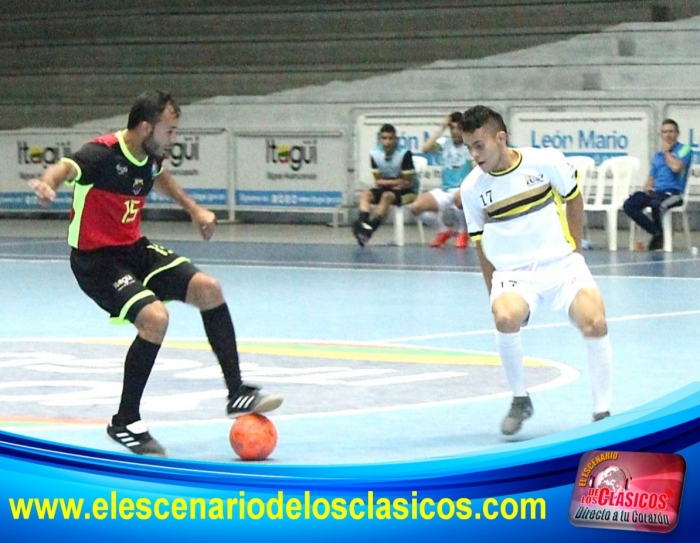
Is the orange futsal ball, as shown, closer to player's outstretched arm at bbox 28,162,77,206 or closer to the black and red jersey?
the black and red jersey

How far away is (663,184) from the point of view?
1983cm

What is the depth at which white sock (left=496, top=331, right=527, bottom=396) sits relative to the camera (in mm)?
8109

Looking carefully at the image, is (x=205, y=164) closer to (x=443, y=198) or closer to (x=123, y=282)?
(x=443, y=198)

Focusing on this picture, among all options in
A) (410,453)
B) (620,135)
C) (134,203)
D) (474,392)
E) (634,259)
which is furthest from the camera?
(620,135)

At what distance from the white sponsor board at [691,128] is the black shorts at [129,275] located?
14169 millimetres

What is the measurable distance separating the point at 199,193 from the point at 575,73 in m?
6.56

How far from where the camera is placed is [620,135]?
849 inches

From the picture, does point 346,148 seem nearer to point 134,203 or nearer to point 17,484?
point 134,203

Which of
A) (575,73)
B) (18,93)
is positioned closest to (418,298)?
(575,73)

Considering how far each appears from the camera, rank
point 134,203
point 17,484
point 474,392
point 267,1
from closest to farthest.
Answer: point 17,484, point 134,203, point 474,392, point 267,1

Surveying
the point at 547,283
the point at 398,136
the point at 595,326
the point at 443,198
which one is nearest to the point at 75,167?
the point at 547,283

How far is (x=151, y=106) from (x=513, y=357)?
231cm

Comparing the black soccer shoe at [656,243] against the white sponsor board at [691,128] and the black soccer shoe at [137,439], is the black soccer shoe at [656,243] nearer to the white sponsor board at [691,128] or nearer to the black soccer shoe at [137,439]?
the white sponsor board at [691,128]

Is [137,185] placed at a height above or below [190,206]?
above
